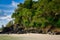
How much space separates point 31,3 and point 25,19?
15.8 feet

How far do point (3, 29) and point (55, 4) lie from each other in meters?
15.1

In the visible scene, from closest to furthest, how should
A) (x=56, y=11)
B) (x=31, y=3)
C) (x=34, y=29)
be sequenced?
1. (x=56, y=11)
2. (x=34, y=29)
3. (x=31, y=3)

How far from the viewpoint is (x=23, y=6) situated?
4856cm

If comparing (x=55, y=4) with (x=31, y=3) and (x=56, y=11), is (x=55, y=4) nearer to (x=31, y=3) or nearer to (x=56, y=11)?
(x=56, y=11)

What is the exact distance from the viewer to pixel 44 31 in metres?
39.7

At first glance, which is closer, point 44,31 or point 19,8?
point 44,31

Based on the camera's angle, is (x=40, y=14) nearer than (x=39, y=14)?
Yes

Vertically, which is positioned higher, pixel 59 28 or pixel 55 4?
pixel 55 4

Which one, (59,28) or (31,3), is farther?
(31,3)

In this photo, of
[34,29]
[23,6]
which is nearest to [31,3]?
[23,6]

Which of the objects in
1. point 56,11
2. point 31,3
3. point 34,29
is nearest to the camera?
point 56,11

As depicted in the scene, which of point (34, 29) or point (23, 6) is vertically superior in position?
point (23, 6)

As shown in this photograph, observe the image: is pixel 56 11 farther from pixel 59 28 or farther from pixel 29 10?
pixel 29 10

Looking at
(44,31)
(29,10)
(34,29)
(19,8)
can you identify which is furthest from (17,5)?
(44,31)
